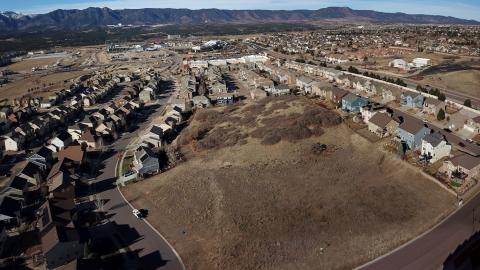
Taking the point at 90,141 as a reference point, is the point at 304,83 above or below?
above

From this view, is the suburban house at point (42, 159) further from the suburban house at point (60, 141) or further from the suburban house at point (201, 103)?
the suburban house at point (201, 103)

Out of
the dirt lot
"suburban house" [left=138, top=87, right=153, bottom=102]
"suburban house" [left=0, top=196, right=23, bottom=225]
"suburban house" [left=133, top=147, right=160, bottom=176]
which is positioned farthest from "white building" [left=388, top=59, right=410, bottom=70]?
"suburban house" [left=0, top=196, right=23, bottom=225]

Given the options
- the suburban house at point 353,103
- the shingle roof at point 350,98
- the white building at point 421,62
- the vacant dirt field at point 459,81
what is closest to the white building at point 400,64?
the white building at point 421,62

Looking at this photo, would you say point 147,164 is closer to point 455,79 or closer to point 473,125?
point 473,125

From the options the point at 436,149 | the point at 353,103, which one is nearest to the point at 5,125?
the point at 353,103

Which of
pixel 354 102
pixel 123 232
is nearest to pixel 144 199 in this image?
pixel 123 232

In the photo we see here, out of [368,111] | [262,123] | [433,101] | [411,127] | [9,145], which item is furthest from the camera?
[9,145]

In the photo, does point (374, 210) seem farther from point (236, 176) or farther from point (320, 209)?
point (236, 176)
